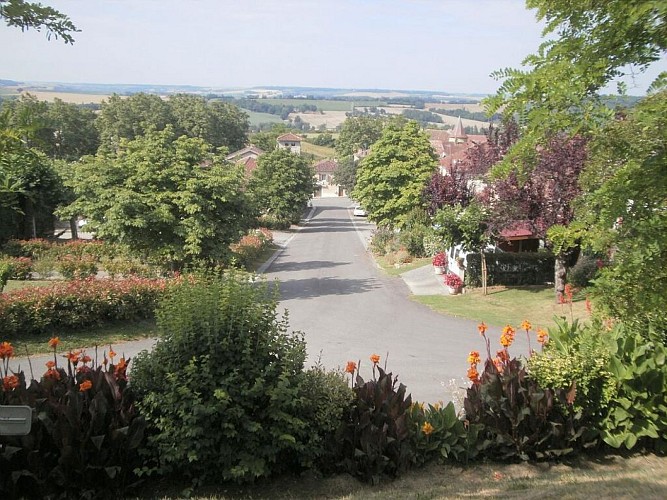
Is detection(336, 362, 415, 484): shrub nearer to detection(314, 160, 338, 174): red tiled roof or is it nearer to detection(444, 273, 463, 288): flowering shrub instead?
detection(444, 273, 463, 288): flowering shrub

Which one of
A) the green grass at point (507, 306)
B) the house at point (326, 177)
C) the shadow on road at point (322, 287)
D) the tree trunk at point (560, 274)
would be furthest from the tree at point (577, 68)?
the house at point (326, 177)

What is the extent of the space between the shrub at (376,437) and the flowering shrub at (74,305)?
9960 millimetres

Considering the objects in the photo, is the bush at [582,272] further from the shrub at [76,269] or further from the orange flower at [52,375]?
the orange flower at [52,375]

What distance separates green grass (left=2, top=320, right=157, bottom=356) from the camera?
13.1 m

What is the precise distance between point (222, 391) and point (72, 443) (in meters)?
1.48

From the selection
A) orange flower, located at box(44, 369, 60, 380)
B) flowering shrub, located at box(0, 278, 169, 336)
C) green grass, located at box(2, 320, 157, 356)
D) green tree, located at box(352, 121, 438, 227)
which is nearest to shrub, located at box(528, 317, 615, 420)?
orange flower, located at box(44, 369, 60, 380)

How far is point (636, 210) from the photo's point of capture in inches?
191

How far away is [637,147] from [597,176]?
3.90 metres

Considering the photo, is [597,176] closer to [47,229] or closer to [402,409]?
[402,409]

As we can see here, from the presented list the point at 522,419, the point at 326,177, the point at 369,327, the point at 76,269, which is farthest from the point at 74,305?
the point at 326,177

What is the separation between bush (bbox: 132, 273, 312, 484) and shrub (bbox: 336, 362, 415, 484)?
515 mm

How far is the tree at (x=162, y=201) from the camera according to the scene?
62.7ft

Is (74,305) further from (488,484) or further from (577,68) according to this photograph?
(577,68)

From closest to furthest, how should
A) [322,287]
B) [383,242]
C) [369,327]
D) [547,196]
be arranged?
[369,327], [547,196], [322,287], [383,242]
